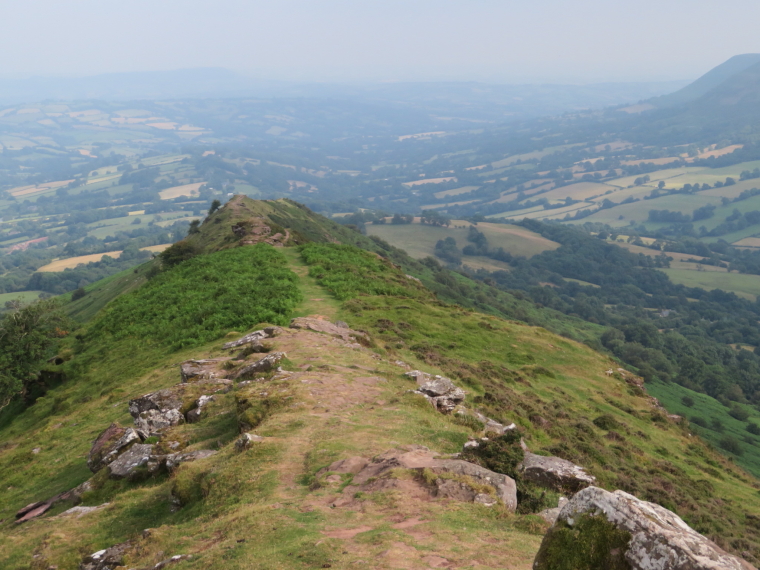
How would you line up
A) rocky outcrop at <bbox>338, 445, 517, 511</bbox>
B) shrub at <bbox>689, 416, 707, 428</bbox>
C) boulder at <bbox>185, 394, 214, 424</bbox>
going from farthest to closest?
1. shrub at <bbox>689, 416, 707, 428</bbox>
2. boulder at <bbox>185, 394, 214, 424</bbox>
3. rocky outcrop at <bbox>338, 445, 517, 511</bbox>

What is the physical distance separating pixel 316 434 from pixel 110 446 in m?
10.5

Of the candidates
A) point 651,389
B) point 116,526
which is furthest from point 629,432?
point 651,389

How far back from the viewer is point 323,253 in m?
60.7

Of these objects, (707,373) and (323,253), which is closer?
(323,253)

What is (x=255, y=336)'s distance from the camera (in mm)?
34094

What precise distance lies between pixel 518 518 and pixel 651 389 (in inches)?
3034

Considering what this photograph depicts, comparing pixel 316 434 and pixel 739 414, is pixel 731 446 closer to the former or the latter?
pixel 739 414

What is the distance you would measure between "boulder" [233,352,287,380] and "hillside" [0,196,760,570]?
0.07 m

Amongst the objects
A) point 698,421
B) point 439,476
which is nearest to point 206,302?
point 439,476

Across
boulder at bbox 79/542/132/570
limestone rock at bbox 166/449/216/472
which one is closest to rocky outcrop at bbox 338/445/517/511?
limestone rock at bbox 166/449/216/472

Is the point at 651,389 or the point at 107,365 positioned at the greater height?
the point at 107,365

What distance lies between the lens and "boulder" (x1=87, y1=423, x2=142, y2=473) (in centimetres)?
2234

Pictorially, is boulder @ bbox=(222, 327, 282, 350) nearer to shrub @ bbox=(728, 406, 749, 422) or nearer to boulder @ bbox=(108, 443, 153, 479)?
boulder @ bbox=(108, 443, 153, 479)

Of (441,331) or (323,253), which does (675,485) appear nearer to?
(441,331)
